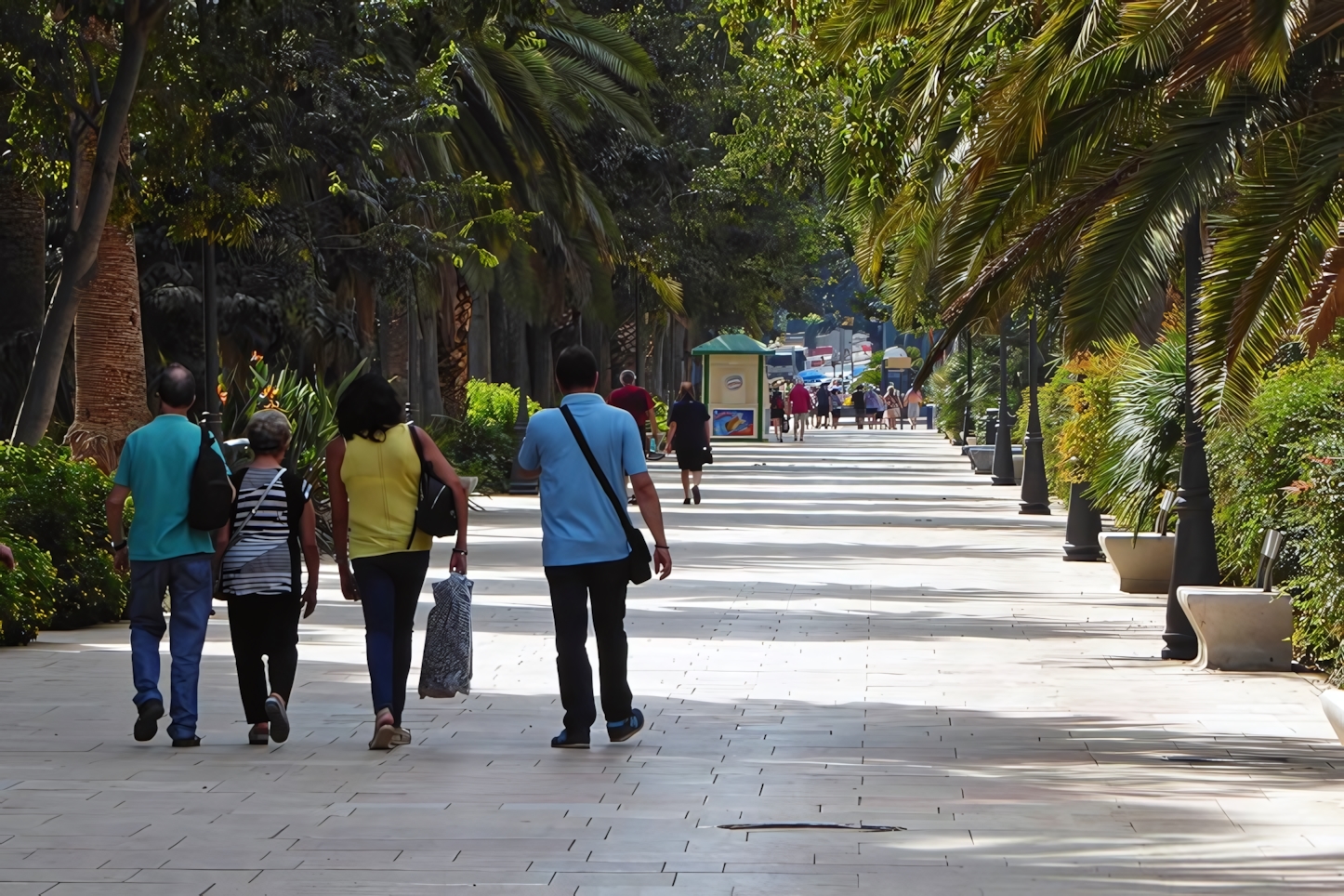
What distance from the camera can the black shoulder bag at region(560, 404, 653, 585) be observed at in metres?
8.58

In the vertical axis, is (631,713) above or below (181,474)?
below

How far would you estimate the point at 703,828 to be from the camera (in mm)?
6703

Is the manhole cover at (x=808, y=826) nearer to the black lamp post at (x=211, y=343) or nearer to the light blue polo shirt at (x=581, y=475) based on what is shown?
the light blue polo shirt at (x=581, y=475)

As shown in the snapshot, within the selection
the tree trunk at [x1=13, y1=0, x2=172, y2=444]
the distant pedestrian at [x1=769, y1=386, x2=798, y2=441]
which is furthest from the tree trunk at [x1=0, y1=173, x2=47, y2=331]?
the distant pedestrian at [x1=769, y1=386, x2=798, y2=441]

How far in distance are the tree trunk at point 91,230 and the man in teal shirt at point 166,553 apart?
15.3 feet

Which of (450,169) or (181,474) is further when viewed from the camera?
(450,169)

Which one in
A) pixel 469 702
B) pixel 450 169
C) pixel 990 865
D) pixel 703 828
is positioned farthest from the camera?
pixel 450 169

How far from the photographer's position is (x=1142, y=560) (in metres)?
15.7

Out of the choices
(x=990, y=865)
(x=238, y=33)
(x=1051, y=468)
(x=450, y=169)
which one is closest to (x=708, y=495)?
(x=1051, y=468)

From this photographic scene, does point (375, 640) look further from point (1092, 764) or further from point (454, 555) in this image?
point (1092, 764)

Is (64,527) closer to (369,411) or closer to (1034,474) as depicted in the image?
(369,411)

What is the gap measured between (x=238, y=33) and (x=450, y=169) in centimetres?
925

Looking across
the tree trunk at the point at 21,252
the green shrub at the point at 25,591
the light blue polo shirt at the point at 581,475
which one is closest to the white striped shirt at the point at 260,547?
the light blue polo shirt at the point at 581,475

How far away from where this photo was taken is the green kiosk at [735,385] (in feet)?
170
